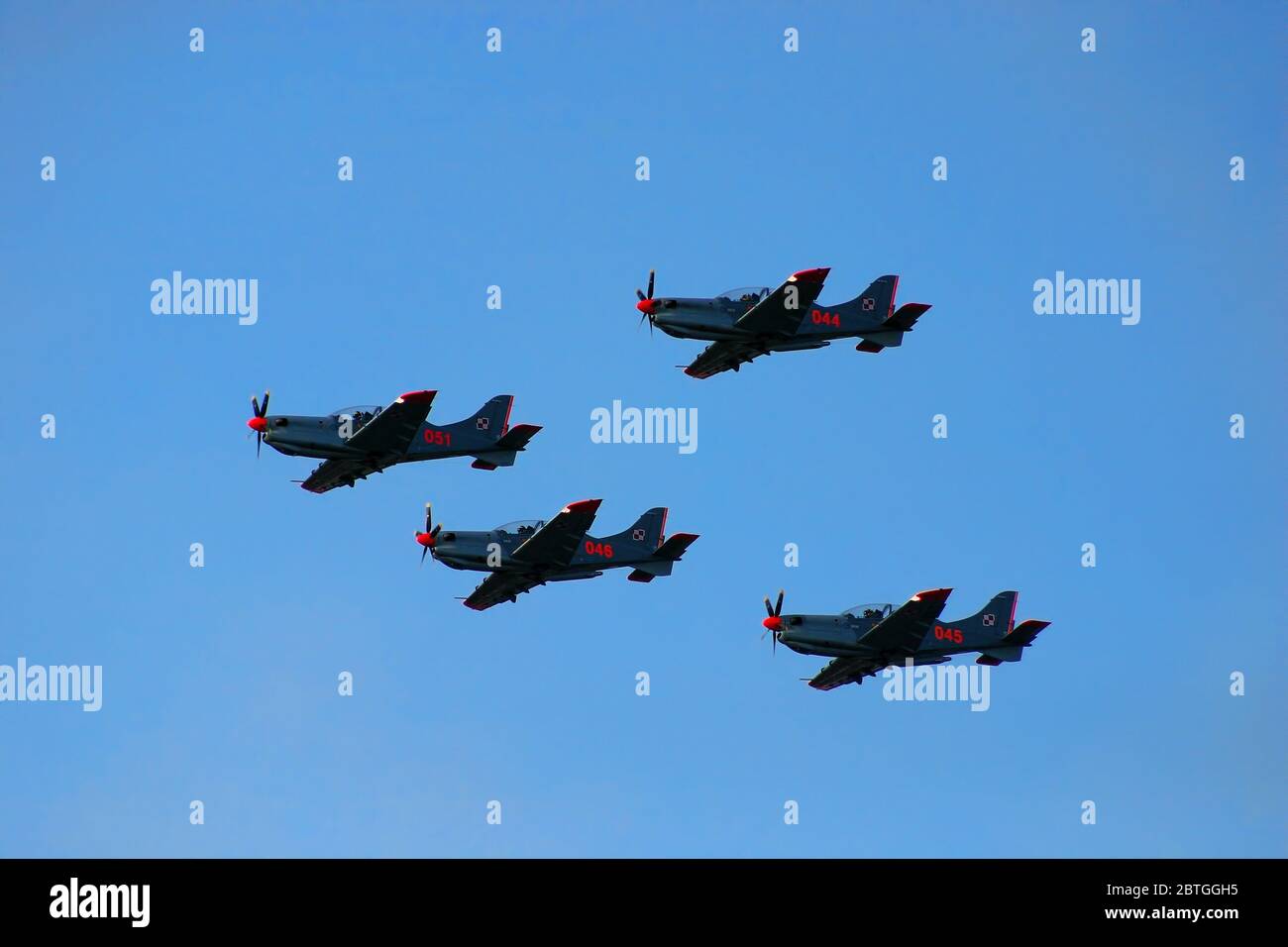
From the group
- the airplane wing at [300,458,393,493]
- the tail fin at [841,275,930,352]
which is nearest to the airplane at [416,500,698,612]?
the airplane wing at [300,458,393,493]

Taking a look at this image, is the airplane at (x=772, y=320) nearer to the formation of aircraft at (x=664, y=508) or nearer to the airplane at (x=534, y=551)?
the formation of aircraft at (x=664, y=508)

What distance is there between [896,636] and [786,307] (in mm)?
12574

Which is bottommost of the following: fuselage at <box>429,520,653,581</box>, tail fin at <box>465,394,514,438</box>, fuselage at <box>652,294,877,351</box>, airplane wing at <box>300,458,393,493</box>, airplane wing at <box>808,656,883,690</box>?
airplane wing at <box>808,656,883,690</box>

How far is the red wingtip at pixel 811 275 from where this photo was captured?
60.6 m

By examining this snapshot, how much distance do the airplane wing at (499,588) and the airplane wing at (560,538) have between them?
3.93 ft

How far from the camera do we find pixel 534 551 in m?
62.4

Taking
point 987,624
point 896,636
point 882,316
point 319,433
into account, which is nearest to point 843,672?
point 896,636

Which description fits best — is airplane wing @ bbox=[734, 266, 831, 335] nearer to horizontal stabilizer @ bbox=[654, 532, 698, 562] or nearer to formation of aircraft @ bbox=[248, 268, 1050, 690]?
formation of aircraft @ bbox=[248, 268, 1050, 690]

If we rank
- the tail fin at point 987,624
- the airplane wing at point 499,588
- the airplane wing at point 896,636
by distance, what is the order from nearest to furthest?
the airplane wing at point 896,636, the airplane wing at point 499,588, the tail fin at point 987,624

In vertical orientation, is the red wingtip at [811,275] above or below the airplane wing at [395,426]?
above

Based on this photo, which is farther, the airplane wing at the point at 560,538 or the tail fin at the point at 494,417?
the tail fin at the point at 494,417

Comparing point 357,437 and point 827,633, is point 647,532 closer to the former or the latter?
point 827,633

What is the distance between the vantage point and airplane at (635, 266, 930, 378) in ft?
205

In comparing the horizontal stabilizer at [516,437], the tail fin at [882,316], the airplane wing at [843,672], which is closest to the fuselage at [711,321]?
the tail fin at [882,316]
